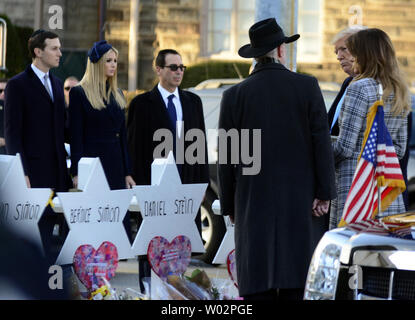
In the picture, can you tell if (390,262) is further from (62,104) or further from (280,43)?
(62,104)

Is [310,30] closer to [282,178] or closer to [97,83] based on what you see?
[97,83]

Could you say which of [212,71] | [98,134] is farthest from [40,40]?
[212,71]

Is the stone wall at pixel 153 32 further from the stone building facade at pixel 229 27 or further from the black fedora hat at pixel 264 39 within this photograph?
the black fedora hat at pixel 264 39

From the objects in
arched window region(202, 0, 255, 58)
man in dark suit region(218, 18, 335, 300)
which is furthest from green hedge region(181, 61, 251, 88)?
man in dark suit region(218, 18, 335, 300)

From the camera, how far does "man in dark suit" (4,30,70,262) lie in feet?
23.7

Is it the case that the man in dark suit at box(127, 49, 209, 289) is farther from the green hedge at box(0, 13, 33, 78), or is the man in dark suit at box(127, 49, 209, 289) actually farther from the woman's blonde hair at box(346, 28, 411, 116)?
the green hedge at box(0, 13, 33, 78)

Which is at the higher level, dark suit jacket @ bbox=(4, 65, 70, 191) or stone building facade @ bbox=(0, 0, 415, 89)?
stone building facade @ bbox=(0, 0, 415, 89)

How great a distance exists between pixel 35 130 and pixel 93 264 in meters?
1.30

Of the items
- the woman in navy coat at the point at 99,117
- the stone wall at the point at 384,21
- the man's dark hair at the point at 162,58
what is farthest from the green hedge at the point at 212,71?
the woman in navy coat at the point at 99,117

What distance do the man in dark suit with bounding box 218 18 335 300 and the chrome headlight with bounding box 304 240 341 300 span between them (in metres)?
0.74

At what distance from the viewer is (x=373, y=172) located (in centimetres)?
602

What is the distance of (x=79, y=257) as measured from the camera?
6.40m

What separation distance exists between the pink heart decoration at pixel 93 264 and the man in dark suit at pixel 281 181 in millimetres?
1170

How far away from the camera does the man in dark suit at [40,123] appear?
7.23m
